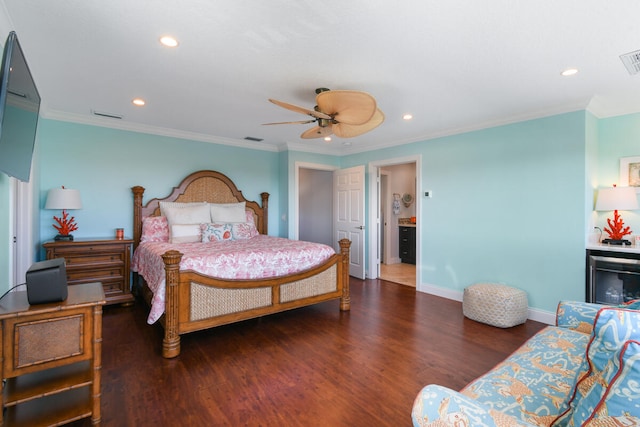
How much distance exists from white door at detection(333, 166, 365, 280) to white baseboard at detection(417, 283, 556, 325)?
1.19 meters

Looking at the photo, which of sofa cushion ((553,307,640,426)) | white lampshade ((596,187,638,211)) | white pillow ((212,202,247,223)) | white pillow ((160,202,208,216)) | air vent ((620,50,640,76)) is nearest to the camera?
sofa cushion ((553,307,640,426))

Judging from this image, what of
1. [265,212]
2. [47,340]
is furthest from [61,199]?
[265,212]

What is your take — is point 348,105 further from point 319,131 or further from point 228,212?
point 228,212

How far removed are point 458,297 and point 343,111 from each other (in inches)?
122

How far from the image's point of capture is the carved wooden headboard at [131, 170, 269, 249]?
4371 mm

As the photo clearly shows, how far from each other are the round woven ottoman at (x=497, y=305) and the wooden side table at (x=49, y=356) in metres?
3.44

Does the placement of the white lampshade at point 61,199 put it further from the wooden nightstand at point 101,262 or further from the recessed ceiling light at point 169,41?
the recessed ceiling light at point 169,41

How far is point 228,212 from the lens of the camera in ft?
15.9

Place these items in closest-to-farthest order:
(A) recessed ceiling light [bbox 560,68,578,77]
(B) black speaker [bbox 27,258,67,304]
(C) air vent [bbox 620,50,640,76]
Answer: (B) black speaker [bbox 27,258,67,304] → (C) air vent [bbox 620,50,640,76] → (A) recessed ceiling light [bbox 560,68,578,77]

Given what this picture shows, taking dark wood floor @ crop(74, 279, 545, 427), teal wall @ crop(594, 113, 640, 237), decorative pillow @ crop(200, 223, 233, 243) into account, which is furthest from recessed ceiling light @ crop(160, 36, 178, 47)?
teal wall @ crop(594, 113, 640, 237)

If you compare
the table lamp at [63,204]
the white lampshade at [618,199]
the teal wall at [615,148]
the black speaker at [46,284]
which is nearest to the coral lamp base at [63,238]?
the table lamp at [63,204]

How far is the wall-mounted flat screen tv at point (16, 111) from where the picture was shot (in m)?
1.42

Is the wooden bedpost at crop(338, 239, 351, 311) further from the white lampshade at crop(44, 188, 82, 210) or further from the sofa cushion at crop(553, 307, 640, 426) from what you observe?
the white lampshade at crop(44, 188, 82, 210)

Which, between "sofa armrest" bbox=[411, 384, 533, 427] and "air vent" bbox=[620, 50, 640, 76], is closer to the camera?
"sofa armrest" bbox=[411, 384, 533, 427]
